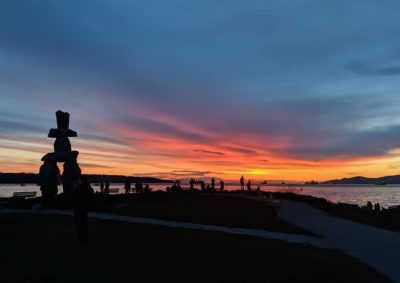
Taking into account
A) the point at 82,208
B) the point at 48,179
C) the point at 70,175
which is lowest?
the point at 82,208

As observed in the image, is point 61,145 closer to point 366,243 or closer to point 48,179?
point 48,179

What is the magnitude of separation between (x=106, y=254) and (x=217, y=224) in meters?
8.22

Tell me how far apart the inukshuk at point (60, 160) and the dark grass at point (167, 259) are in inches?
482

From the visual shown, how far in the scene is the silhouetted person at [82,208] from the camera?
1387 cm

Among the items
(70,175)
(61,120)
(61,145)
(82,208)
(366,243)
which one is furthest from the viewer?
(61,120)

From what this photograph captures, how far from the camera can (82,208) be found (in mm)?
14156

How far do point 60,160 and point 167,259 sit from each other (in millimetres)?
18394

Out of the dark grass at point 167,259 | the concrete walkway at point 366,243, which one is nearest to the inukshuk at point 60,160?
the dark grass at point 167,259

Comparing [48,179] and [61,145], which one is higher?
[61,145]

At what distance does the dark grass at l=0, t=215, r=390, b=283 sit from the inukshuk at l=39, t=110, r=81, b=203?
40.2 ft

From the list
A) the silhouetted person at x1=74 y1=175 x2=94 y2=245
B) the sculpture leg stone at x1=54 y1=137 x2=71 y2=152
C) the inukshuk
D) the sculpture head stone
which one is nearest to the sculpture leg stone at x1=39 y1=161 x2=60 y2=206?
the inukshuk

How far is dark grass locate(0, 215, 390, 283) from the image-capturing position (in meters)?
10.2

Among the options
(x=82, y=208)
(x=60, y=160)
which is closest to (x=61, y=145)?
(x=60, y=160)

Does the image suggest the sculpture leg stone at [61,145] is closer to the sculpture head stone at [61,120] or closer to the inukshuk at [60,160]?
the inukshuk at [60,160]
